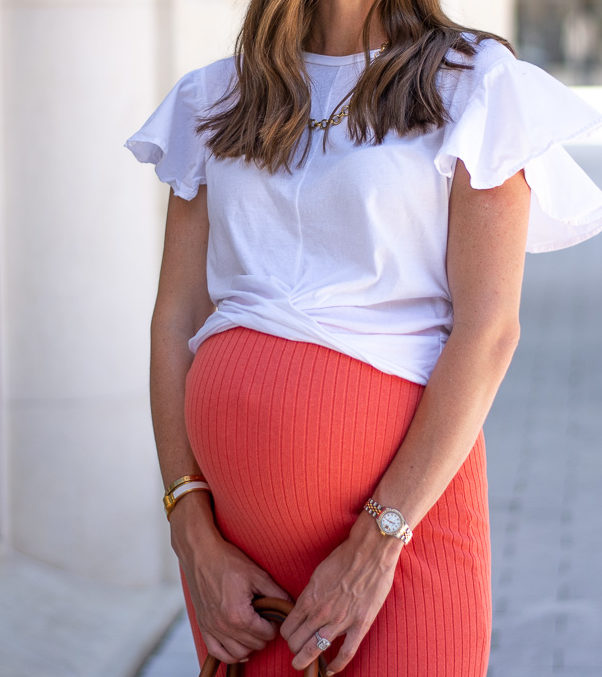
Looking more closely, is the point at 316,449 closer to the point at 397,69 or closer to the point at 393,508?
the point at 393,508

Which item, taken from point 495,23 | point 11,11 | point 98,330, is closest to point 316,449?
point 98,330

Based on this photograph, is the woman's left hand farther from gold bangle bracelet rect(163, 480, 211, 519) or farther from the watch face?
gold bangle bracelet rect(163, 480, 211, 519)

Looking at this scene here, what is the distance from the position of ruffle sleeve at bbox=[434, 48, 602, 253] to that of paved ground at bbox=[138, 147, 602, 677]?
2.49 m

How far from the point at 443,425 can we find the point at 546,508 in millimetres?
3948

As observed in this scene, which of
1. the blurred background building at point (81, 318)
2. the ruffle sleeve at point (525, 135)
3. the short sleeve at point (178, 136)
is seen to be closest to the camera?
the ruffle sleeve at point (525, 135)

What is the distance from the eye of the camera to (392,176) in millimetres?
1508

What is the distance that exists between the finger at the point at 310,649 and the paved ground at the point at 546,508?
2115mm

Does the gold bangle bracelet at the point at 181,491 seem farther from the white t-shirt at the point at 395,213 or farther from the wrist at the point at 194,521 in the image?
the white t-shirt at the point at 395,213

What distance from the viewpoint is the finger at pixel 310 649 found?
4.90ft

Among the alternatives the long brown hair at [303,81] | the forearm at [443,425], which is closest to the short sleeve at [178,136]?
the long brown hair at [303,81]

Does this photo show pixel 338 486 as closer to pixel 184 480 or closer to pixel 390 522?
pixel 390 522

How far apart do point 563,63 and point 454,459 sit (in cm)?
4297

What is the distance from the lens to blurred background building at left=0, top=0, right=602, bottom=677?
3.40 meters

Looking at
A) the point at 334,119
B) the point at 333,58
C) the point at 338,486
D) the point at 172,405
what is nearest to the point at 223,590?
the point at 338,486
